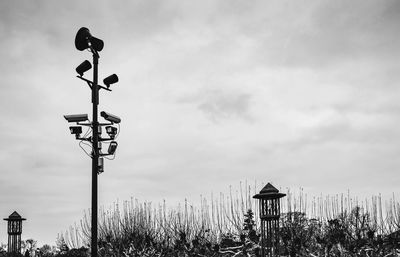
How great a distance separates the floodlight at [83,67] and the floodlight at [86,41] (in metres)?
0.42

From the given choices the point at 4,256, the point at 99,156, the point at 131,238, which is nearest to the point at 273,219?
the point at 99,156

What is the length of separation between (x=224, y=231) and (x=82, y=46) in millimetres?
13116

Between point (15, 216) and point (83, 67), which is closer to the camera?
point (83, 67)

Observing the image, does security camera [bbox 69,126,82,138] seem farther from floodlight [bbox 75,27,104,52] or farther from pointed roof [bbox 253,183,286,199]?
pointed roof [bbox 253,183,286,199]

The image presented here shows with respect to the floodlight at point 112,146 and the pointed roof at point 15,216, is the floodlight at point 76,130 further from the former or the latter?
the pointed roof at point 15,216

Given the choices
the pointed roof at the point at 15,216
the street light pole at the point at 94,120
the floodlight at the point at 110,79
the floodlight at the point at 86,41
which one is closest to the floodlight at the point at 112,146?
the street light pole at the point at 94,120

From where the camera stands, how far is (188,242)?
22.1 metres

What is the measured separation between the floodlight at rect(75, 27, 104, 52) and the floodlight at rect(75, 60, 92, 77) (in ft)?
1.37

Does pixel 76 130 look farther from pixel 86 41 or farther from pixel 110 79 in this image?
pixel 86 41

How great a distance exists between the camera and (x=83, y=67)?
10.8 meters

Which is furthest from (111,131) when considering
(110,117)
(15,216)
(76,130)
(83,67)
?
(15,216)

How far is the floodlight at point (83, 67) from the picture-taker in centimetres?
1079

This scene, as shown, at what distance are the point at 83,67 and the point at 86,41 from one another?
2.10 ft

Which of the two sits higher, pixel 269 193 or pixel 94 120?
pixel 94 120
